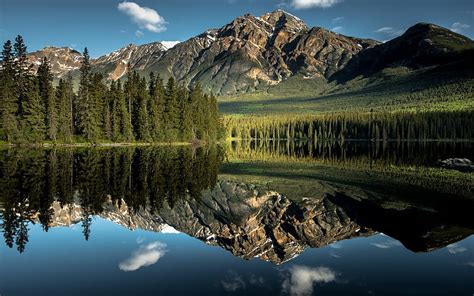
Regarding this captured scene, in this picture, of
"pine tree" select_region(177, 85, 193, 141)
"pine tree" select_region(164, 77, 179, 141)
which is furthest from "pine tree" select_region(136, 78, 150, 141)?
"pine tree" select_region(177, 85, 193, 141)

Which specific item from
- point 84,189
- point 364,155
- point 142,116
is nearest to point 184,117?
point 142,116

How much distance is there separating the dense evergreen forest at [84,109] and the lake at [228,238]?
6007cm

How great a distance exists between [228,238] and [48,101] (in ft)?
288

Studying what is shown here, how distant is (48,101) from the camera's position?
96.0m

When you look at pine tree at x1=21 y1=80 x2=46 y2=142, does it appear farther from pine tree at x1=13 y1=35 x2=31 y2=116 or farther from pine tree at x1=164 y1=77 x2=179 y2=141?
pine tree at x1=164 y1=77 x2=179 y2=141

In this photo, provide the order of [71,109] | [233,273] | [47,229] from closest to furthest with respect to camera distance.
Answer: [233,273] → [47,229] → [71,109]

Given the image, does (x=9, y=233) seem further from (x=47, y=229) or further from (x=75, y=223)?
(x=75, y=223)

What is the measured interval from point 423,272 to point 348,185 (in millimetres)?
25105

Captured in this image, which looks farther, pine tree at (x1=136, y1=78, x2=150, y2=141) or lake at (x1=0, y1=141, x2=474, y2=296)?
pine tree at (x1=136, y1=78, x2=150, y2=141)

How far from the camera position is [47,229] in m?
21.7

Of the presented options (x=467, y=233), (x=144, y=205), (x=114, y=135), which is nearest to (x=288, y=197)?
(x=144, y=205)

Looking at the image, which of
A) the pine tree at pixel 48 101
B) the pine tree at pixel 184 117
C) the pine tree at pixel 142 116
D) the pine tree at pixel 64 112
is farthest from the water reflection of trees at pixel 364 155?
the pine tree at pixel 48 101

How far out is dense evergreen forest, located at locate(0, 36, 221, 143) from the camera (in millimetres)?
92750

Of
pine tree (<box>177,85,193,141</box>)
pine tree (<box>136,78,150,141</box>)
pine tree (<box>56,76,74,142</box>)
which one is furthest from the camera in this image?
pine tree (<box>177,85,193,141</box>)
